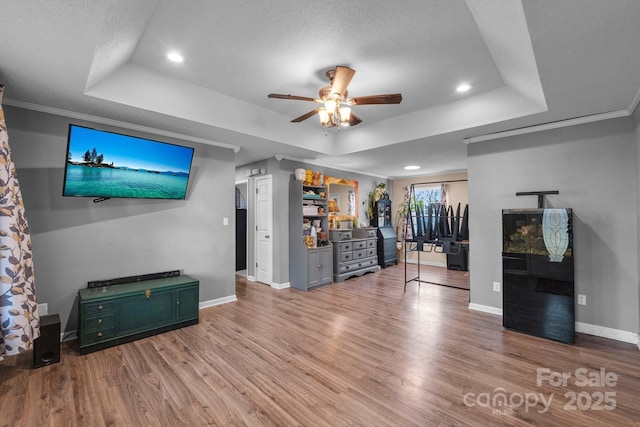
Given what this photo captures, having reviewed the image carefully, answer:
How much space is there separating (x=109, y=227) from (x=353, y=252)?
4.26 m

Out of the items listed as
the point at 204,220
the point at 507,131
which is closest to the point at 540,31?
the point at 507,131

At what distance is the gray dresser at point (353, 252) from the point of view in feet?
18.5

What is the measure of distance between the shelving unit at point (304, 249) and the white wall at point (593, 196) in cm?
277

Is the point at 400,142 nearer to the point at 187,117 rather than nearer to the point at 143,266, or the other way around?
the point at 187,117

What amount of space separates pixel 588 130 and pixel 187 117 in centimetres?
464

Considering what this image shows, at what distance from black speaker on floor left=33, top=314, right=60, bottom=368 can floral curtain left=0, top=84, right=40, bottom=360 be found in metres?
0.17

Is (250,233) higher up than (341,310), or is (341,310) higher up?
(250,233)

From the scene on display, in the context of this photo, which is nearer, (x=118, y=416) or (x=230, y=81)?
(x=118, y=416)

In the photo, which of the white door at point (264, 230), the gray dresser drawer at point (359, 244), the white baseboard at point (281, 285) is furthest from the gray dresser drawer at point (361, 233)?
the white door at point (264, 230)

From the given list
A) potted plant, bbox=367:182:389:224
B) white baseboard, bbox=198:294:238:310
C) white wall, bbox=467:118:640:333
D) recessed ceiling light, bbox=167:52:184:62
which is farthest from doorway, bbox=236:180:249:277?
white wall, bbox=467:118:640:333

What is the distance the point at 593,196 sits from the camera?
10.3 ft

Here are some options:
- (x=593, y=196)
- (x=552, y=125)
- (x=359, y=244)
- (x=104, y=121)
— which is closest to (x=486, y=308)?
(x=593, y=196)

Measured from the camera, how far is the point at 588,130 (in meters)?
3.17

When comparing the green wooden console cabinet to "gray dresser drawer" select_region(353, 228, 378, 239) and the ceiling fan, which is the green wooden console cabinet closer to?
the ceiling fan
